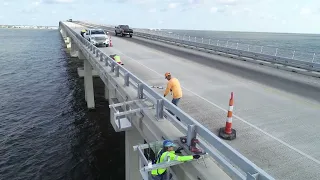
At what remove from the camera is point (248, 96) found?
409 inches

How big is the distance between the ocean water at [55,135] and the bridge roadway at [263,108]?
6.17m

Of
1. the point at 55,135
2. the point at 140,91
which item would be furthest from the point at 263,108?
the point at 55,135

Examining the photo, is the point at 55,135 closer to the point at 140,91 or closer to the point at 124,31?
the point at 140,91

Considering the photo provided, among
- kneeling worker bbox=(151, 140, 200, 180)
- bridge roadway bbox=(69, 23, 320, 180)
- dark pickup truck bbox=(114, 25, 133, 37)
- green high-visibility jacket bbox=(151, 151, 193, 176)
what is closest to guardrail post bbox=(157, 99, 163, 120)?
bridge roadway bbox=(69, 23, 320, 180)

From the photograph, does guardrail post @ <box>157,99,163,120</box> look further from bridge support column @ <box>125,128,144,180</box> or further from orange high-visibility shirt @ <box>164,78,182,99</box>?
bridge support column @ <box>125,128,144,180</box>

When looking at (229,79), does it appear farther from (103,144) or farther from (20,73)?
(20,73)

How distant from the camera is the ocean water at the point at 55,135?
48.8 ft

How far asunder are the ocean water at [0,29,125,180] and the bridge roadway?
243 inches

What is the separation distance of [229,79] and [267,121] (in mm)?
5860

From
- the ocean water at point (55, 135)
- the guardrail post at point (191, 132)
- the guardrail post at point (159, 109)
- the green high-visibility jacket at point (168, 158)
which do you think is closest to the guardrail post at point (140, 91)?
the guardrail post at point (159, 109)

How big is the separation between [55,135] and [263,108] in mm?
15988

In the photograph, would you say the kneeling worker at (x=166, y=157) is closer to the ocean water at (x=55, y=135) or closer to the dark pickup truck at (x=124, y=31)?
the ocean water at (x=55, y=135)

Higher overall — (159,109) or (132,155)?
(159,109)

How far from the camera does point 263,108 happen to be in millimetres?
8977
